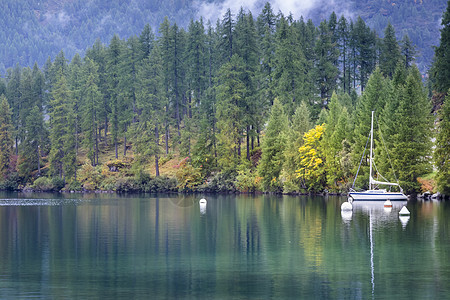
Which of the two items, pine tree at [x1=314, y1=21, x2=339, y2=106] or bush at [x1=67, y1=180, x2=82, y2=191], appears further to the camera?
bush at [x1=67, y1=180, x2=82, y2=191]

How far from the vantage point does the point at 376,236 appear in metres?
39.1

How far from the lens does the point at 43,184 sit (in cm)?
11712

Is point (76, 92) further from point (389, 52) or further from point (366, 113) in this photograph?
point (366, 113)

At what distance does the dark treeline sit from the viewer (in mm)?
81625

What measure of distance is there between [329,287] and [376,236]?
53.7 ft

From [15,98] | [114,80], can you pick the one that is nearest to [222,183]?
[114,80]

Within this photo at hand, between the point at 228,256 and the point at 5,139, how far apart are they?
105838 millimetres

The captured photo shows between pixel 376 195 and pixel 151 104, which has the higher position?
pixel 151 104

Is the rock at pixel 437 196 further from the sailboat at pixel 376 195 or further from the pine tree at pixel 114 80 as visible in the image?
the pine tree at pixel 114 80

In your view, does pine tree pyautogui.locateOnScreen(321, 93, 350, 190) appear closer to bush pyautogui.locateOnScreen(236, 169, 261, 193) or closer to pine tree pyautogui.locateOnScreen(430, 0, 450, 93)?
pine tree pyautogui.locateOnScreen(430, 0, 450, 93)

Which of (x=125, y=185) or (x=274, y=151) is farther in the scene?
(x=125, y=185)

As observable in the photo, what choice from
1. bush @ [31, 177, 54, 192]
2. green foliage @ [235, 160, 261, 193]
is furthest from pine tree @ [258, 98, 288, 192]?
bush @ [31, 177, 54, 192]

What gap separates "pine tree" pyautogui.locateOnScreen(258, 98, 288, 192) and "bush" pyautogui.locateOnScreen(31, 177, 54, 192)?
45.8 meters

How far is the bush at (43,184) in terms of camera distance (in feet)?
383
